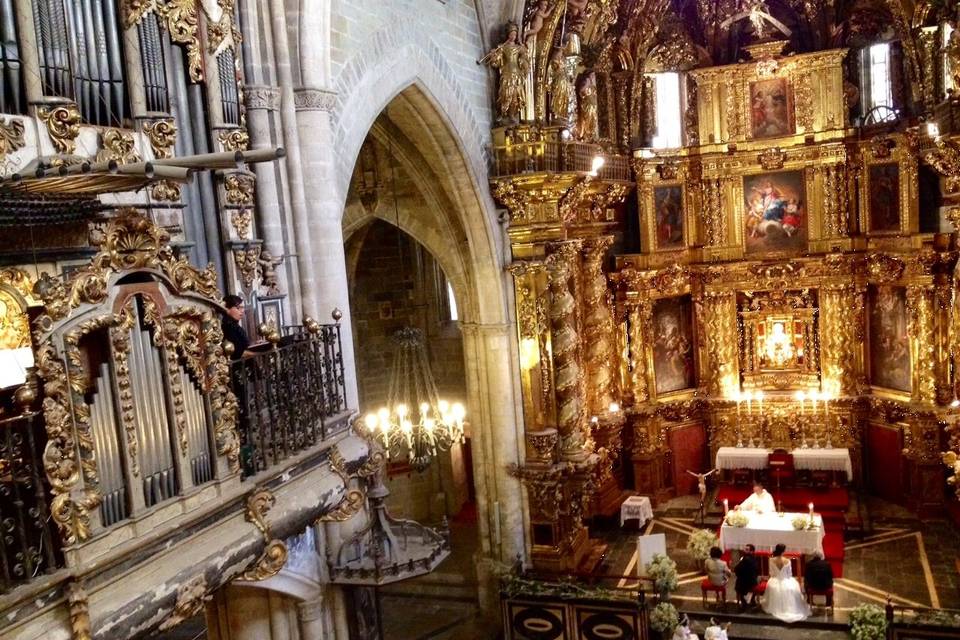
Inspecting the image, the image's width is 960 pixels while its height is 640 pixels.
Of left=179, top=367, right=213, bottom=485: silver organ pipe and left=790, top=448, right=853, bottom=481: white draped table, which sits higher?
left=179, top=367, right=213, bottom=485: silver organ pipe

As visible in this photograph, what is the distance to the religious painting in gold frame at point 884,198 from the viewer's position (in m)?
19.5

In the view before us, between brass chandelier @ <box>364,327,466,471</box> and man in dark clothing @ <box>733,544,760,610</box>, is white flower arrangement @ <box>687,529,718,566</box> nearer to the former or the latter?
man in dark clothing @ <box>733,544,760,610</box>

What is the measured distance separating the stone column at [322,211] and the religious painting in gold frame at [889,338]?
1446 centimetres

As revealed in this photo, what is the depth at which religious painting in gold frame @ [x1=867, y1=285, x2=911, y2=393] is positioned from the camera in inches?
772

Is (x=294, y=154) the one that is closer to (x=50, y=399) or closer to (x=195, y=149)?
(x=195, y=149)

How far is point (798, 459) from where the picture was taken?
2011cm

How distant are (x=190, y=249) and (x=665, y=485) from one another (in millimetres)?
15724

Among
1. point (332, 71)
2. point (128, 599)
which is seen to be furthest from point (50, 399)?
point (332, 71)

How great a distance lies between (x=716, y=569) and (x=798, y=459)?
6.56m

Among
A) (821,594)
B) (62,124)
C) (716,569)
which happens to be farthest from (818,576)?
(62,124)

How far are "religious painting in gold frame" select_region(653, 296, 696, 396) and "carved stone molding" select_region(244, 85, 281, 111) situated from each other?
549 inches

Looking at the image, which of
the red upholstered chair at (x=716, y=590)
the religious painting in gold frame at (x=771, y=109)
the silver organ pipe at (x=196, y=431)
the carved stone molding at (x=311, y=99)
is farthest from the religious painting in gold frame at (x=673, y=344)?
the silver organ pipe at (x=196, y=431)

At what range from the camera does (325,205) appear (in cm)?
977

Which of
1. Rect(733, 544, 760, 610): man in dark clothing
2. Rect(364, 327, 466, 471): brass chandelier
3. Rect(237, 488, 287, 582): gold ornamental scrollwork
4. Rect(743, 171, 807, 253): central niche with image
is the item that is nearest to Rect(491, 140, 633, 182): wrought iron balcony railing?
Rect(364, 327, 466, 471): brass chandelier
